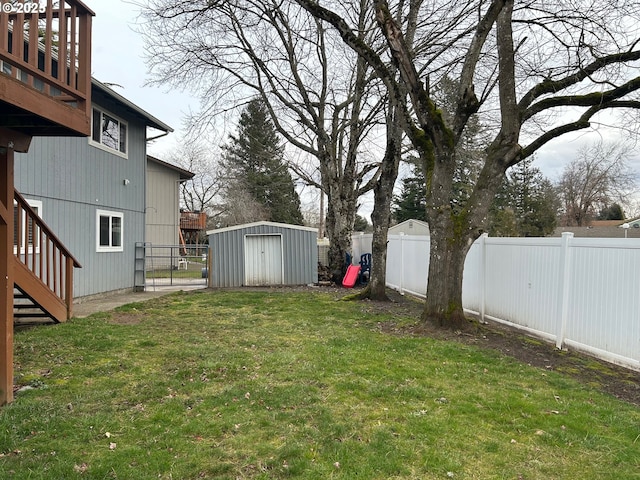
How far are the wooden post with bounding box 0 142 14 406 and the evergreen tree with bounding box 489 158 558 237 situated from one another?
96.6ft

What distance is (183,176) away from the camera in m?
24.4

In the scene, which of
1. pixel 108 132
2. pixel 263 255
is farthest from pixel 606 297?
pixel 108 132

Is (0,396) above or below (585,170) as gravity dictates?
below

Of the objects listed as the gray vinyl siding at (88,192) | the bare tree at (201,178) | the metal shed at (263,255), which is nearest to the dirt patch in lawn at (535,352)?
the metal shed at (263,255)

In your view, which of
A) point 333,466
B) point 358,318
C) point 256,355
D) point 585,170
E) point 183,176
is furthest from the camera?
point 585,170

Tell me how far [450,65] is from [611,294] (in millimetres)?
7164

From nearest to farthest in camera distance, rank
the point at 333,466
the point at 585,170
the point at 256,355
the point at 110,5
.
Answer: the point at 333,466 < the point at 256,355 < the point at 110,5 < the point at 585,170

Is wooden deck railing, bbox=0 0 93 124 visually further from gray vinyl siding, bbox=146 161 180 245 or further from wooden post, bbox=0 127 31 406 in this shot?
gray vinyl siding, bbox=146 161 180 245

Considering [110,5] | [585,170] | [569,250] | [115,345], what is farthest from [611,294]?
[585,170]

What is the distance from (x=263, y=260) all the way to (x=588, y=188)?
1440 inches

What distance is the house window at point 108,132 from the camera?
10820mm

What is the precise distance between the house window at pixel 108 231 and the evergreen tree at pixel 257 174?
20.7 metres

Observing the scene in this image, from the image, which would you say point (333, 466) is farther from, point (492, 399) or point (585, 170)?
point (585, 170)

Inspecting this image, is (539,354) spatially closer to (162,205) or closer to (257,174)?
(162,205)
